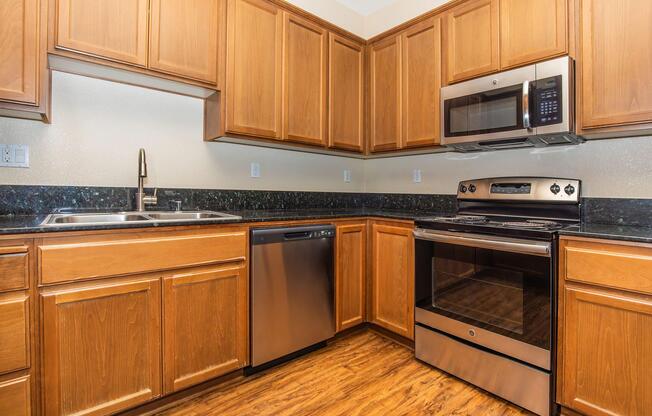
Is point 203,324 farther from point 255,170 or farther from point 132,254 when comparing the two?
point 255,170

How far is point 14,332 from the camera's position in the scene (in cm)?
128

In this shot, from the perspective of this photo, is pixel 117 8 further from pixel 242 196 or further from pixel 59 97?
pixel 242 196

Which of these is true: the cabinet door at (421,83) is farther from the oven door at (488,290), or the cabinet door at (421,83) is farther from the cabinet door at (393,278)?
the oven door at (488,290)

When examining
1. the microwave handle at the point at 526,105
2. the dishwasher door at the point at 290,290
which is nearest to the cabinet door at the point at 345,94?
the dishwasher door at the point at 290,290

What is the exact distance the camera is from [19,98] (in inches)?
59.1

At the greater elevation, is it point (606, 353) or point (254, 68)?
point (254, 68)

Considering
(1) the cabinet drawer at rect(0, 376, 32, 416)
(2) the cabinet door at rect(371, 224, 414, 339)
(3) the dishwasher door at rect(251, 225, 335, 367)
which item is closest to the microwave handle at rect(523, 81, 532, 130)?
(2) the cabinet door at rect(371, 224, 414, 339)

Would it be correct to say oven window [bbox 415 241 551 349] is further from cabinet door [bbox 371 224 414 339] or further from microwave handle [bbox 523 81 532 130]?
microwave handle [bbox 523 81 532 130]

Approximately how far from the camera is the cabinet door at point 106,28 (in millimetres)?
1623

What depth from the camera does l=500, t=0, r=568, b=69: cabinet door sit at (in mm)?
1830

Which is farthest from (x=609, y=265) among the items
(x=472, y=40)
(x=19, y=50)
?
(x=19, y=50)

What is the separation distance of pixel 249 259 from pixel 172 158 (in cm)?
93

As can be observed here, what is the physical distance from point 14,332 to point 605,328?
240cm

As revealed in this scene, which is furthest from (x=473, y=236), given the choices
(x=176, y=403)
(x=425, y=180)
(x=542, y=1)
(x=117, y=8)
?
(x=117, y=8)
